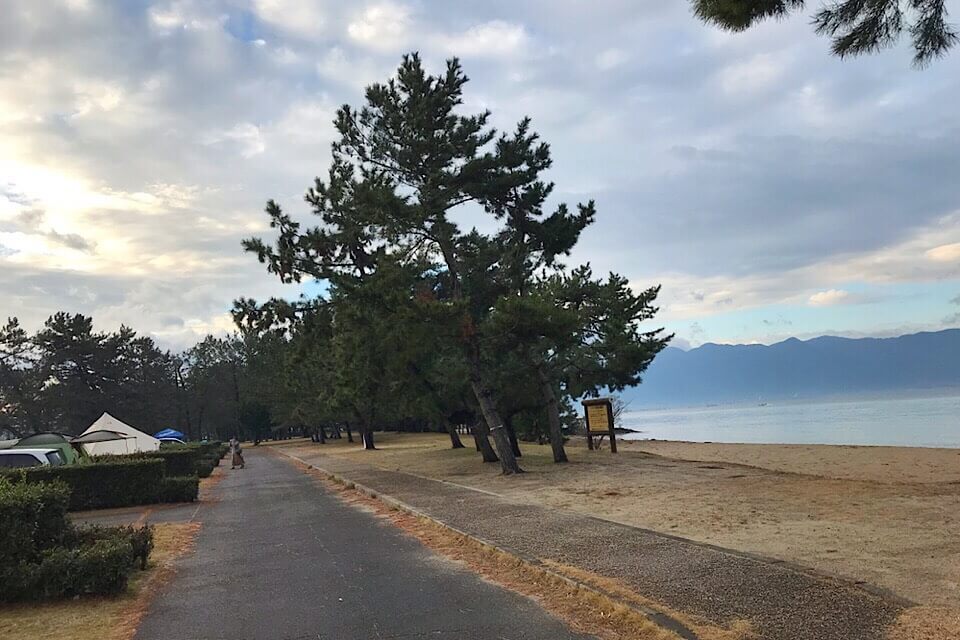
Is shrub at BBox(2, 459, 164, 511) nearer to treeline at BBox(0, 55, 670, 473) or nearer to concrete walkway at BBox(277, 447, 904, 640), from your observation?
treeline at BBox(0, 55, 670, 473)

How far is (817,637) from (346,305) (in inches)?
605

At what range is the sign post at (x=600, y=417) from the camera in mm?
25250

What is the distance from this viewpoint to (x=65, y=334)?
6562 centimetres

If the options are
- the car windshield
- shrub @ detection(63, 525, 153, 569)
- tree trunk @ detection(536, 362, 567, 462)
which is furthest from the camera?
tree trunk @ detection(536, 362, 567, 462)

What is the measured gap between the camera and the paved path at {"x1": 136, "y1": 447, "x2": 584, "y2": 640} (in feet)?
18.4

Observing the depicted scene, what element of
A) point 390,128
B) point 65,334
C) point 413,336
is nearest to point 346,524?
point 413,336

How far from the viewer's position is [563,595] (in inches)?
244

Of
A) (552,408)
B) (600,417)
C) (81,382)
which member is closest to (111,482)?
(552,408)

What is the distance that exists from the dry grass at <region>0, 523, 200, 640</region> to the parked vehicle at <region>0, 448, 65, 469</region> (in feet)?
38.6

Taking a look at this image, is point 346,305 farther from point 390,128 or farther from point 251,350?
point 251,350

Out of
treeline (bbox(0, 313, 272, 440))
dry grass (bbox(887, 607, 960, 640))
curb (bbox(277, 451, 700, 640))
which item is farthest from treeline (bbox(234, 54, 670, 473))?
treeline (bbox(0, 313, 272, 440))

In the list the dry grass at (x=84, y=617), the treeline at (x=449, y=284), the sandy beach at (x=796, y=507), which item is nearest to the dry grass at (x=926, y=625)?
the sandy beach at (x=796, y=507)

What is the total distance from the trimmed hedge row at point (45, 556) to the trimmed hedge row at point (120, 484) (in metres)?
9.40

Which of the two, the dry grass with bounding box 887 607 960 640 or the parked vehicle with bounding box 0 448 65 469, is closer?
the dry grass with bounding box 887 607 960 640
